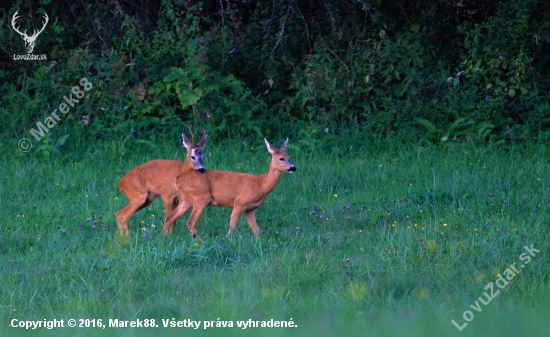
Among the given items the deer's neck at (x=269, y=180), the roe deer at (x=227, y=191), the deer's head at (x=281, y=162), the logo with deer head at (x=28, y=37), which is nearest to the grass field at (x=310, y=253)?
the roe deer at (x=227, y=191)

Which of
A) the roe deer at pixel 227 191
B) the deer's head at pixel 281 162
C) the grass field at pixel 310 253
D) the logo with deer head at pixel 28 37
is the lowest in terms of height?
the grass field at pixel 310 253

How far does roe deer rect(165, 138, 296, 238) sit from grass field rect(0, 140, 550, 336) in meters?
0.22

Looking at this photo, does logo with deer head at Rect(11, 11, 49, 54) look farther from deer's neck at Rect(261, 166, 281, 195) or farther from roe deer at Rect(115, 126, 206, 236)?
deer's neck at Rect(261, 166, 281, 195)

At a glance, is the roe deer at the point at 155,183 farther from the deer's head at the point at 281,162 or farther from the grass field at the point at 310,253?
the deer's head at the point at 281,162

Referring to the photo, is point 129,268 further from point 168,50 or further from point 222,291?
point 168,50

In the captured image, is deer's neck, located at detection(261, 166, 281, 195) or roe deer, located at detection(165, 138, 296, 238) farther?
deer's neck, located at detection(261, 166, 281, 195)

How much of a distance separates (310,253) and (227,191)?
169 cm

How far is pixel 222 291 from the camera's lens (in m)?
6.11

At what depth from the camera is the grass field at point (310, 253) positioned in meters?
5.58

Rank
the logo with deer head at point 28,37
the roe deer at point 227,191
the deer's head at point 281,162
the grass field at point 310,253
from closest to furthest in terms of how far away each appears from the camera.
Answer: the grass field at point 310,253
the roe deer at point 227,191
the deer's head at point 281,162
the logo with deer head at point 28,37

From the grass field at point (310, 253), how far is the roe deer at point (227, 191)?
0.22 meters

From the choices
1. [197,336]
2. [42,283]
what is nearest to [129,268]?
[42,283]

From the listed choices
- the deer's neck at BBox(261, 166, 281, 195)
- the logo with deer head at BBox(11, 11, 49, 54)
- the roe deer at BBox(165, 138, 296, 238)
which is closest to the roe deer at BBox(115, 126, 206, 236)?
the roe deer at BBox(165, 138, 296, 238)

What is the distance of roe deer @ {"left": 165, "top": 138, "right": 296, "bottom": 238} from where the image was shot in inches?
339
